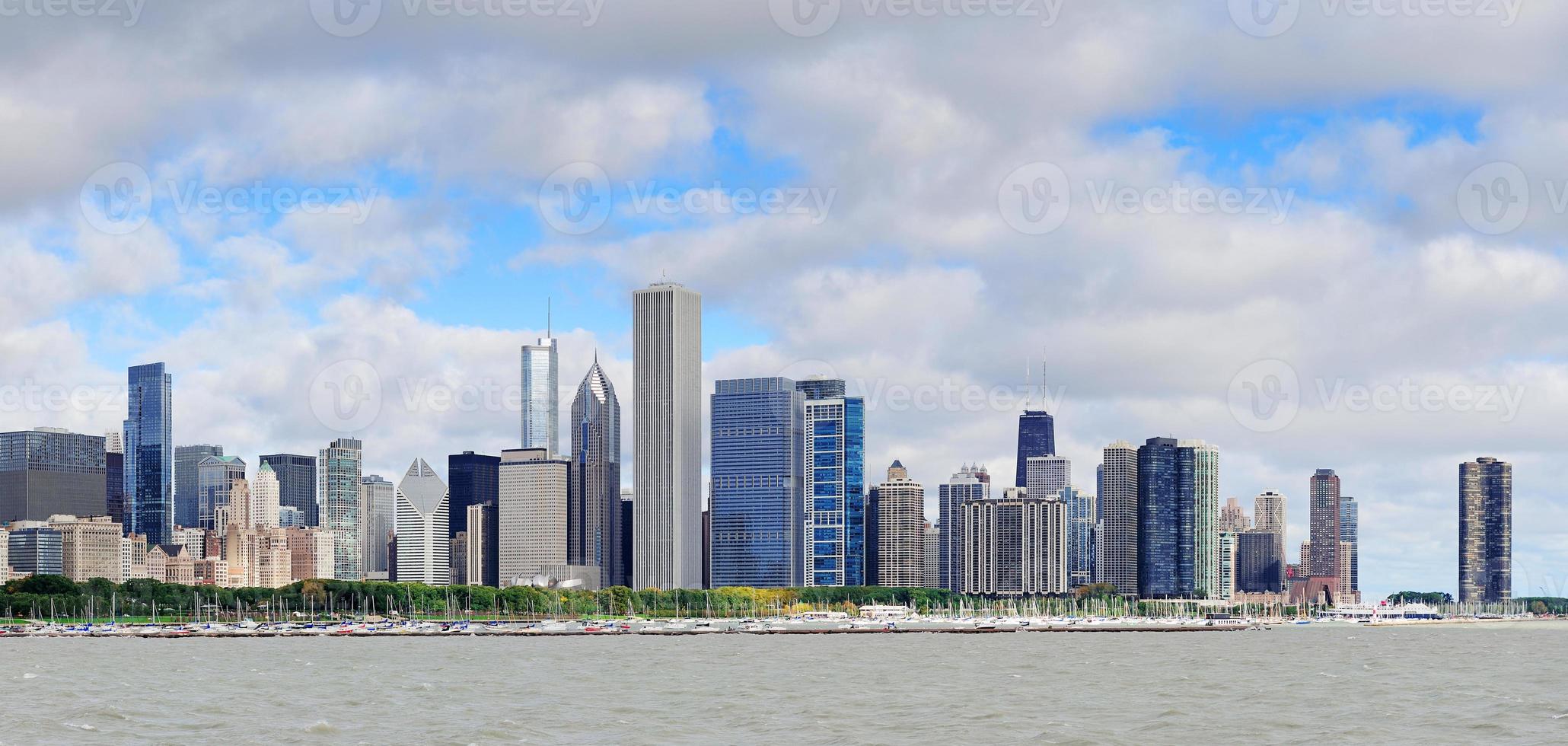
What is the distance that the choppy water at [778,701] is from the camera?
299 ft

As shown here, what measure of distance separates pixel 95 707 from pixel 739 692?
40.0m

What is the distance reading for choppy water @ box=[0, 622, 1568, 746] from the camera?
91.0 metres

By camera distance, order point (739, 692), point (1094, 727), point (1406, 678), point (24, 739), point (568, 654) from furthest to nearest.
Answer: point (568, 654)
point (1406, 678)
point (739, 692)
point (1094, 727)
point (24, 739)

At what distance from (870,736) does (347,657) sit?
108m

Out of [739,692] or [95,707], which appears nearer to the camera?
[95,707]

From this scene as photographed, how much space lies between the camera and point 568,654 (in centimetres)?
19362

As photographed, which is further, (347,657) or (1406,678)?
(347,657)

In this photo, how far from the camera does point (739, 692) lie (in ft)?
396

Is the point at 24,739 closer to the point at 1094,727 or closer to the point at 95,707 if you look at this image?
the point at 95,707

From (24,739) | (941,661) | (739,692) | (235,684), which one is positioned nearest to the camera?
(24,739)

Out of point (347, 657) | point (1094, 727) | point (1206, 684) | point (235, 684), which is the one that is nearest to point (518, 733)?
point (1094, 727)

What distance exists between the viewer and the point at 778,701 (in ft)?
371

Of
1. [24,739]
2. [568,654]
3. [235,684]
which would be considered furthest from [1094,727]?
[568,654]

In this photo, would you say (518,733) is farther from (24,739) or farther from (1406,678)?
(1406,678)
